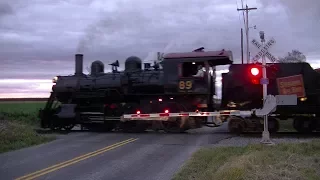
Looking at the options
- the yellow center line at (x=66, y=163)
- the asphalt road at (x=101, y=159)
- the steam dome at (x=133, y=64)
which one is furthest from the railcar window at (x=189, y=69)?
the yellow center line at (x=66, y=163)

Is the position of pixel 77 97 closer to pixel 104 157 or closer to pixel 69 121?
pixel 69 121

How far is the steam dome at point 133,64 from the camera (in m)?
20.1

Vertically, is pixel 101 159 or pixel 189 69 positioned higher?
pixel 189 69

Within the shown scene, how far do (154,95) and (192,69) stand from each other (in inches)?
86.4

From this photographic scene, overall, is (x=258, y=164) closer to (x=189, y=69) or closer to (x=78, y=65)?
(x=189, y=69)

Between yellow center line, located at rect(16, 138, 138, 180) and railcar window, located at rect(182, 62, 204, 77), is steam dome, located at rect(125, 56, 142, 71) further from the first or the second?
yellow center line, located at rect(16, 138, 138, 180)

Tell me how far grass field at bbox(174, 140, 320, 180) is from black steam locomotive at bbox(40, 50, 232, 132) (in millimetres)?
6785

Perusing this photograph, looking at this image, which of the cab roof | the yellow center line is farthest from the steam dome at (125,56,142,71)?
the yellow center line

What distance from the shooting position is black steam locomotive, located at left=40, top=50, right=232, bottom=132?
59.3ft

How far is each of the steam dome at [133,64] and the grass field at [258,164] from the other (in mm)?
9483

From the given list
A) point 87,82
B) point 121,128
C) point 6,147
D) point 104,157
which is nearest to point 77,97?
point 87,82

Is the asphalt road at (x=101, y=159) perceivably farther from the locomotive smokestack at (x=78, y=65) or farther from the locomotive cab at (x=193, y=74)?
the locomotive smokestack at (x=78, y=65)

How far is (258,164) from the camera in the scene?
26.8ft

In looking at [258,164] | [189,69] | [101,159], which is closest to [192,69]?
[189,69]
